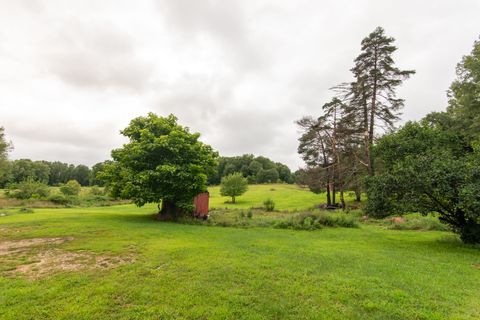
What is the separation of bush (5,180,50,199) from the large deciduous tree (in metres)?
25.5

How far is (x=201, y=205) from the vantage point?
20641 mm

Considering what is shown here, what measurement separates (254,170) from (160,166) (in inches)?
3081

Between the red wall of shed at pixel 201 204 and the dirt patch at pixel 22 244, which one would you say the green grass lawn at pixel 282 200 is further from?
the dirt patch at pixel 22 244

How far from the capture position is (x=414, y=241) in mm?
11812

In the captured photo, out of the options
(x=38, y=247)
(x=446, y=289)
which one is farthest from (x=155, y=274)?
(x=446, y=289)

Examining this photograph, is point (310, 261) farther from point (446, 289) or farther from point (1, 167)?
point (1, 167)

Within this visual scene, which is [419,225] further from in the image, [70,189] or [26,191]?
[70,189]

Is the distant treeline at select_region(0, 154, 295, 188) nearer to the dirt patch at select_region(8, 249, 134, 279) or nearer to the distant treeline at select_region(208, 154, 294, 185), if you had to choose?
the distant treeline at select_region(208, 154, 294, 185)

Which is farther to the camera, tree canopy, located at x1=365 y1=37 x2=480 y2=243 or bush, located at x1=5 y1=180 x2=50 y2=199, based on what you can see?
bush, located at x1=5 y1=180 x2=50 y2=199

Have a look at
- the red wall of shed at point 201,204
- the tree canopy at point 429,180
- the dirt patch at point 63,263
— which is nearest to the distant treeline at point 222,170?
the red wall of shed at point 201,204

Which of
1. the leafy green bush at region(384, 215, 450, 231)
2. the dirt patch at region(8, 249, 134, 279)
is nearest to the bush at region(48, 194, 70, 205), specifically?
the dirt patch at region(8, 249, 134, 279)

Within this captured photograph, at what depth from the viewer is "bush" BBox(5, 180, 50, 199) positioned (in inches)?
1315

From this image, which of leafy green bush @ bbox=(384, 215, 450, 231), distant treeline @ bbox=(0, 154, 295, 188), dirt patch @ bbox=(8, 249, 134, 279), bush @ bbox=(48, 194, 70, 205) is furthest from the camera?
distant treeline @ bbox=(0, 154, 295, 188)

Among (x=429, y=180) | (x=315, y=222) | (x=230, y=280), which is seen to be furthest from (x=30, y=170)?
(x=429, y=180)
